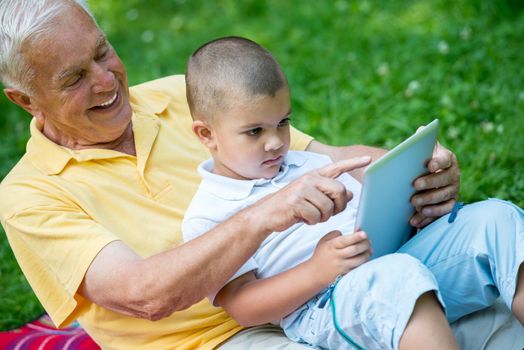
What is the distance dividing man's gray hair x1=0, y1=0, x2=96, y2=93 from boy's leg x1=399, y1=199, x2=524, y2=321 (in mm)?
1309

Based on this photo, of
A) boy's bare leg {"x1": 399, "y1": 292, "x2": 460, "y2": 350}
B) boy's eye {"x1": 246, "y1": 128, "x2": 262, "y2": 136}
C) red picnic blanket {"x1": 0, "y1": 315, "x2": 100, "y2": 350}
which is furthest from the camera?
red picnic blanket {"x1": 0, "y1": 315, "x2": 100, "y2": 350}

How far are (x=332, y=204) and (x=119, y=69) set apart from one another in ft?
3.25

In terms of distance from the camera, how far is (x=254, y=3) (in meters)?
6.76

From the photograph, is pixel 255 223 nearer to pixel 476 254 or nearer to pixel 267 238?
pixel 267 238

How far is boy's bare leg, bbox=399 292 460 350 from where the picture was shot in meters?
2.04

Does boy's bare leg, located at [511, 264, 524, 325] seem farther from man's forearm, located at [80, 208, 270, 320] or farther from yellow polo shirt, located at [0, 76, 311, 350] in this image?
yellow polo shirt, located at [0, 76, 311, 350]

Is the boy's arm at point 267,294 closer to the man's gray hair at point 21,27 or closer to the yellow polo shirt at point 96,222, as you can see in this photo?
the yellow polo shirt at point 96,222

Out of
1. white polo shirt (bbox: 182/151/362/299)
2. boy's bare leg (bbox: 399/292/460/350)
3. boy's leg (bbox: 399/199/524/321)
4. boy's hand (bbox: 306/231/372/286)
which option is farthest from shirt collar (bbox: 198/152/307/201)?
boy's bare leg (bbox: 399/292/460/350)

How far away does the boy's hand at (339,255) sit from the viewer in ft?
7.02

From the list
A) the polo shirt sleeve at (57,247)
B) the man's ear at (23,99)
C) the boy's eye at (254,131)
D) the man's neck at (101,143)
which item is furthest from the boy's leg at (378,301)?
the man's ear at (23,99)

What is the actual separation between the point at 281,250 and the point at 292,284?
0.67ft

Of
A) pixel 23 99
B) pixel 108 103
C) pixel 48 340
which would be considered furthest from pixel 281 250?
pixel 48 340

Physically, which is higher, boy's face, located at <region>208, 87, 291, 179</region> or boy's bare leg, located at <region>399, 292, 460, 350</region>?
boy's face, located at <region>208, 87, 291, 179</region>

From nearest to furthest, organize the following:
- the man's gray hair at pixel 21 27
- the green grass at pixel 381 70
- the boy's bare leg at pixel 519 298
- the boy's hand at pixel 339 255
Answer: the boy's hand at pixel 339 255, the boy's bare leg at pixel 519 298, the man's gray hair at pixel 21 27, the green grass at pixel 381 70
